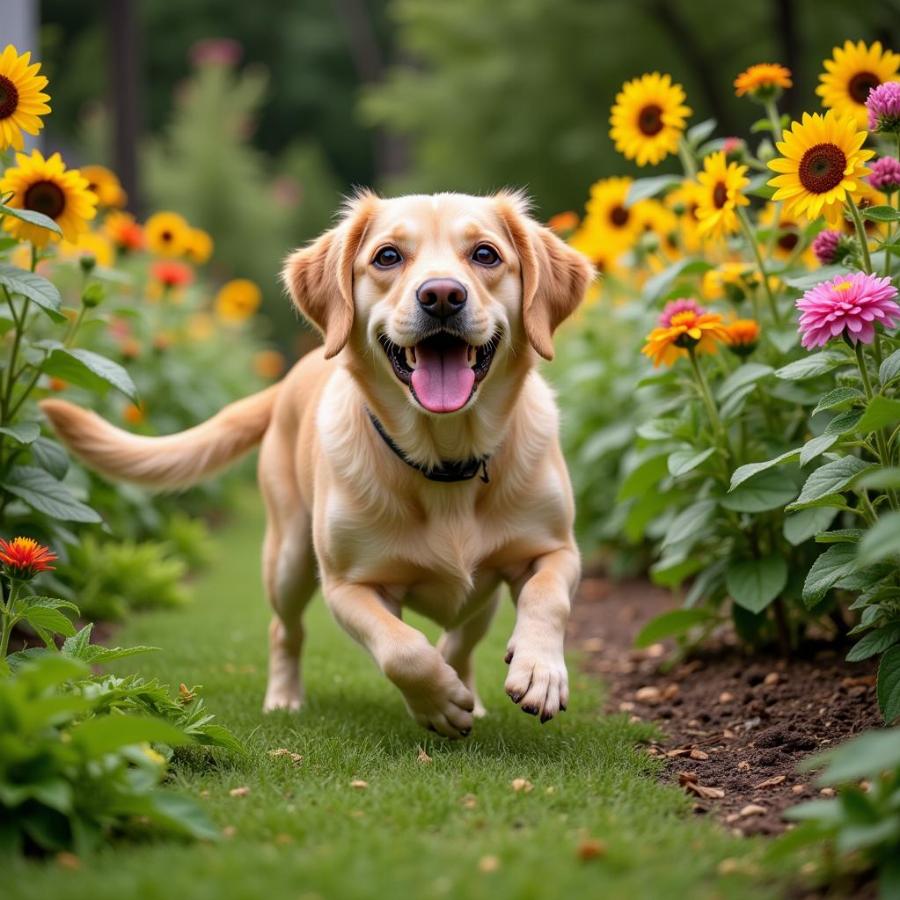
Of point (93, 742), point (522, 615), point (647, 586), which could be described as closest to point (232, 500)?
point (647, 586)

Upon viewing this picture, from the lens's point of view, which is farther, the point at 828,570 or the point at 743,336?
the point at 743,336

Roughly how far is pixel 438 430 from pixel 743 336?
1.20 metres

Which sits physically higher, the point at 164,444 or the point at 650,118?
the point at 650,118

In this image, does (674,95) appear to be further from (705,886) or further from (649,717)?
(705,886)

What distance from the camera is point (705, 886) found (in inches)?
95.4

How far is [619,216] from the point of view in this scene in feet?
21.1

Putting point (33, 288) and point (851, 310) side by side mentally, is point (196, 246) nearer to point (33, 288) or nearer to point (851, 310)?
point (33, 288)

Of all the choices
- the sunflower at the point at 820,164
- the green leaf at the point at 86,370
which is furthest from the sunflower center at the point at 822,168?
the green leaf at the point at 86,370

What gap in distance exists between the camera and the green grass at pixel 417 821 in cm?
235

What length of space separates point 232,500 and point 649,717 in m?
7.29

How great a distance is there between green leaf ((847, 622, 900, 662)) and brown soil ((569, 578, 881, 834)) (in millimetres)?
318

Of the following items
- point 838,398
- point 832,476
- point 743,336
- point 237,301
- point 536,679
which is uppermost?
point 237,301

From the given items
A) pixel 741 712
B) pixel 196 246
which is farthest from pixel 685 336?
pixel 196 246

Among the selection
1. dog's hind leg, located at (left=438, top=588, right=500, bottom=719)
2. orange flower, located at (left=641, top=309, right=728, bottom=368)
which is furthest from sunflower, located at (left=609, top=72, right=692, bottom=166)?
dog's hind leg, located at (left=438, top=588, right=500, bottom=719)
